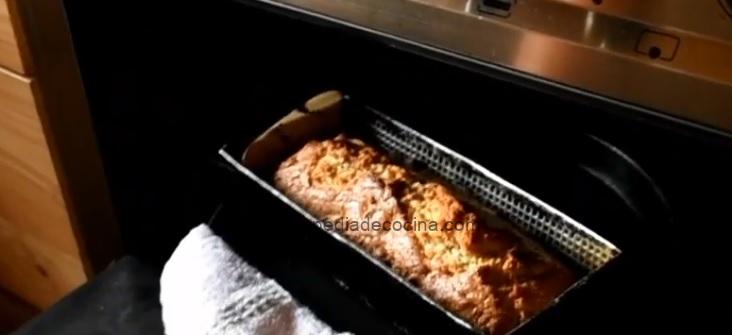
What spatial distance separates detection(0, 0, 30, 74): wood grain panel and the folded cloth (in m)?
0.24

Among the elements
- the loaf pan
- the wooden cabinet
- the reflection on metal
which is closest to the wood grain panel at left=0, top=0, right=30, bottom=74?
the wooden cabinet

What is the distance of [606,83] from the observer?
51cm

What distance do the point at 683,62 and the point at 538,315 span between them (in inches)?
8.4

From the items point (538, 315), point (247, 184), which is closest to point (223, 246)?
point (247, 184)

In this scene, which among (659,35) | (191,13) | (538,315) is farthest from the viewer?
(191,13)

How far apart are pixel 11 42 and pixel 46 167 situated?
0.16 m

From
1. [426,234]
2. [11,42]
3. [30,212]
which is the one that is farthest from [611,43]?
[30,212]

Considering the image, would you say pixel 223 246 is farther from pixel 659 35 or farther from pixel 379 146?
pixel 659 35

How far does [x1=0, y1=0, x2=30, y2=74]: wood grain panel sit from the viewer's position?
0.83 metres

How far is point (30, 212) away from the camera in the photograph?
1.04 metres

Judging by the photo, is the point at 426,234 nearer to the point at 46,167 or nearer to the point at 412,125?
the point at 412,125

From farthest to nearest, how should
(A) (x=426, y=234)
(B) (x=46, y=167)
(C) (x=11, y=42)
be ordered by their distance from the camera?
1. (B) (x=46, y=167)
2. (C) (x=11, y=42)
3. (A) (x=426, y=234)

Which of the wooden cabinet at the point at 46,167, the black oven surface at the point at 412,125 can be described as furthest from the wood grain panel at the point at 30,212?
the black oven surface at the point at 412,125

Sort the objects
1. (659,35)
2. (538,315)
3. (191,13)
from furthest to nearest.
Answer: (191,13) → (538,315) → (659,35)
